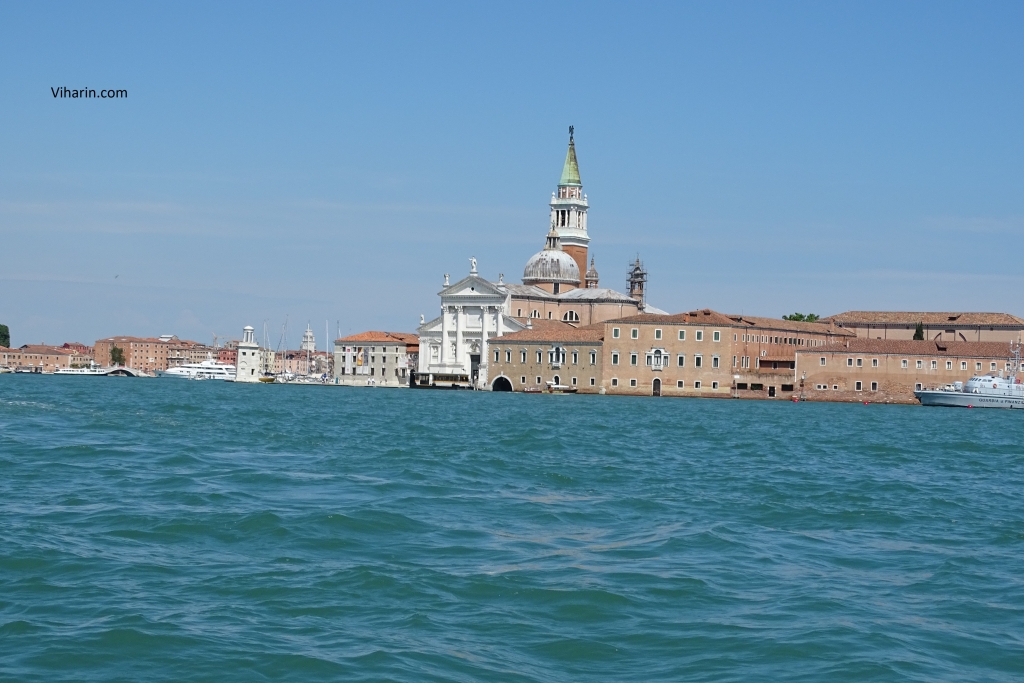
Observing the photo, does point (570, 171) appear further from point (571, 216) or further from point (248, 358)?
point (248, 358)

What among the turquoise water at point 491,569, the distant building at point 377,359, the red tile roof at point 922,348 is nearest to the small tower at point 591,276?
the distant building at point 377,359

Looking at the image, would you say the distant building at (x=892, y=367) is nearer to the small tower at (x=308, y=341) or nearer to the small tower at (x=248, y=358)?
the small tower at (x=248, y=358)

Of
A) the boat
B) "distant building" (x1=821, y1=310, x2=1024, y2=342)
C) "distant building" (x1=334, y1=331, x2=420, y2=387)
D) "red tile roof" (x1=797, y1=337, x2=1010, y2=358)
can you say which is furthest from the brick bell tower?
the boat

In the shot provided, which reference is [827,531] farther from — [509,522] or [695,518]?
[509,522]

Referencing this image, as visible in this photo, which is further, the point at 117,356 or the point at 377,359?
the point at 117,356

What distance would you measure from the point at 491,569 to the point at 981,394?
47.8m

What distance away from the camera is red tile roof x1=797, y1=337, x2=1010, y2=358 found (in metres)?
56.0

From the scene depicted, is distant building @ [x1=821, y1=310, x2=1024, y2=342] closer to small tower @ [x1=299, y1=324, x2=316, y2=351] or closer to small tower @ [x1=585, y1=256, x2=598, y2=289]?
small tower @ [x1=585, y1=256, x2=598, y2=289]

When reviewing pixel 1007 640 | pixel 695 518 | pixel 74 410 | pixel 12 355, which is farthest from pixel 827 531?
pixel 12 355

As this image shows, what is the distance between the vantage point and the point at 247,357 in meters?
92.9

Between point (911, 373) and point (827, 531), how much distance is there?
46.7 metres

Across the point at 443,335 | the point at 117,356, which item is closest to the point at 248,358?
the point at 443,335

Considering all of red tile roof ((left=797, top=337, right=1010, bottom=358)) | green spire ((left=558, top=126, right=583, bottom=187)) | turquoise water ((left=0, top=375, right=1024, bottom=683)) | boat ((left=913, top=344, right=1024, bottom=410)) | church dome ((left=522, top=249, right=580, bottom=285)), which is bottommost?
turquoise water ((left=0, top=375, right=1024, bottom=683))

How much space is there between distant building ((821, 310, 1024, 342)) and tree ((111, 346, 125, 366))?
77.2 meters
